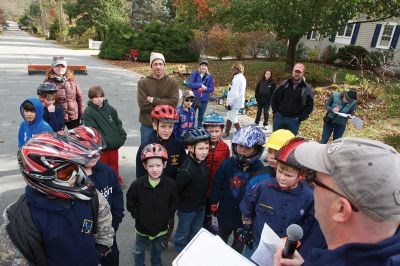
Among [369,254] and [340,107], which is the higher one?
[369,254]

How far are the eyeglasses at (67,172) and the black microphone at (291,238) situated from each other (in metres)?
1.33

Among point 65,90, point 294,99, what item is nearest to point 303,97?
point 294,99

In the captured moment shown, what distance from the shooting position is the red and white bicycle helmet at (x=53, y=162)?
1633 mm

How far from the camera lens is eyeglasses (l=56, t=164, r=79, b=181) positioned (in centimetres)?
170

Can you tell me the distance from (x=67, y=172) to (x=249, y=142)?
192 centimetres

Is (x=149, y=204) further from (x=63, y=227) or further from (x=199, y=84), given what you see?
(x=199, y=84)

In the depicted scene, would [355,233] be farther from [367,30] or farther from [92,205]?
[367,30]

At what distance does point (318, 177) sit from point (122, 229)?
3400 millimetres

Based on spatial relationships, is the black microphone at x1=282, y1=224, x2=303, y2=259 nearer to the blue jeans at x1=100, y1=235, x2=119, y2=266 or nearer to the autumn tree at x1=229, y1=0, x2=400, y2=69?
the blue jeans at x1=100, y1=235, x2=119, y2=266

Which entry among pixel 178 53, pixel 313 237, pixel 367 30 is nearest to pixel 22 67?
pixel 178 53

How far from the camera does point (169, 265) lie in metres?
3.43

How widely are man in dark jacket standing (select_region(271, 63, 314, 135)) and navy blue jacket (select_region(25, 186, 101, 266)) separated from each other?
501 centimetres

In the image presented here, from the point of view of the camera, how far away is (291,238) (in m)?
1.39

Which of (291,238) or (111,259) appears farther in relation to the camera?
(111,259)
